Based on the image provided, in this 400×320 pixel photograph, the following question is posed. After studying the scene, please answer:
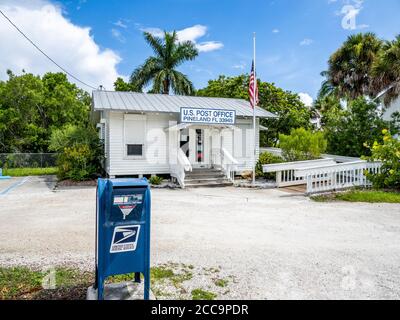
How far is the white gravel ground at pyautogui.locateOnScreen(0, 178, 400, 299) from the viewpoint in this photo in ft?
13.0

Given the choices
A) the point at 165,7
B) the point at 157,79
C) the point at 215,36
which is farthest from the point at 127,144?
the point at 157,79

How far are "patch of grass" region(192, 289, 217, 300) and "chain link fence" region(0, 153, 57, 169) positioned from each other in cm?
2284

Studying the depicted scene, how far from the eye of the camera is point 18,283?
3.88m

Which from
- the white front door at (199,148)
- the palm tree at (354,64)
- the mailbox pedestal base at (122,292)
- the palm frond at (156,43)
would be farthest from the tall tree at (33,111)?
the mailbox pedestal base at (122,292)

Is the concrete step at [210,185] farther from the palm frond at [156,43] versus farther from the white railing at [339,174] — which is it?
the palm frond at [156,43]

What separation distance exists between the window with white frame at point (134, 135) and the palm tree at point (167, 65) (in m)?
15.9

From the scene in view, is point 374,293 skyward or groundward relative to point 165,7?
groundward

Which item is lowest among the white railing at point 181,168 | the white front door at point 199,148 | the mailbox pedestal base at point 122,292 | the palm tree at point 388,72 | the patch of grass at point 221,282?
the patch of grass at point 221,282

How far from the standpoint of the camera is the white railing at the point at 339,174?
456 inches

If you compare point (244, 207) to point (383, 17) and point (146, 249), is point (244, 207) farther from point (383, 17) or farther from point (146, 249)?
point (383, 17)

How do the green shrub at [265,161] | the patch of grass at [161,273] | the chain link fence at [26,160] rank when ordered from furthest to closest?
the chain link fence at [26,160] < the green shrub at [265,161] < the patch of grass at [161,273]

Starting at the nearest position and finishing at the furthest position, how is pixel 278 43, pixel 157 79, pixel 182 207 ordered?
pixel 182 207, pixel 278 43, pixel 157 79

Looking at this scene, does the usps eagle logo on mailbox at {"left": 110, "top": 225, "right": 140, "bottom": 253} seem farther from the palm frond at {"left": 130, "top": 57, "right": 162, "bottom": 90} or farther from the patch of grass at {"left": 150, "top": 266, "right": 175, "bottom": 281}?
the palm frond at {"left": 130, "top": 57, "right": 162, "bottom": 90}
